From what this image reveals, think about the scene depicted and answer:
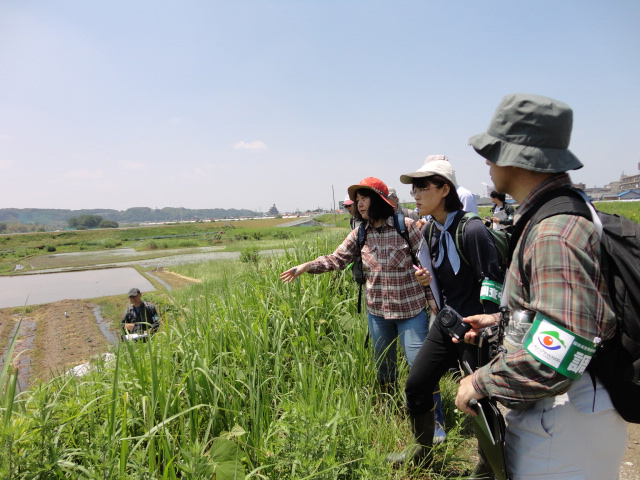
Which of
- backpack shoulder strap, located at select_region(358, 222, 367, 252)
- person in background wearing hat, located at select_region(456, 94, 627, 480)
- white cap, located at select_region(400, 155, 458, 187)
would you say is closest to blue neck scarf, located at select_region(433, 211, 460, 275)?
white cap, located at select_region(400, 155, 458, 187)

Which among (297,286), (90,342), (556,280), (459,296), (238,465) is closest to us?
(556,280)

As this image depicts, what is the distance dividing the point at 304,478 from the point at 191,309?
5.71ft

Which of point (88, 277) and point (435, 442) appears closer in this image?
point (435, 442)

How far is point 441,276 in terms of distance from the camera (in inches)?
86.0

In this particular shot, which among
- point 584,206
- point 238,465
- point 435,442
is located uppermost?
point 584,206

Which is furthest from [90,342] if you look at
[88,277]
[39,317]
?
[88,277]

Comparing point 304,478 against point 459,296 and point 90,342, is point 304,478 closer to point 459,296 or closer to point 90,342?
point 459,296

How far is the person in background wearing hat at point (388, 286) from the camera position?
256 centimetres

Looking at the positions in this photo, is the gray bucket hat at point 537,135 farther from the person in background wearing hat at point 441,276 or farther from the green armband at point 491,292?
the person in background wearing hat at point 441,276

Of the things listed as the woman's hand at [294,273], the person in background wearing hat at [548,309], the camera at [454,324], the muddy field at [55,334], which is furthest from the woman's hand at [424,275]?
the muddy field at [55,334]

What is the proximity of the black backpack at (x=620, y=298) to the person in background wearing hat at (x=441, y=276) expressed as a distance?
0.80 metres

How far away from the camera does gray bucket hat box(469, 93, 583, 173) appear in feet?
3.57

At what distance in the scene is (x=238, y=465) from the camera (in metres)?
1.59

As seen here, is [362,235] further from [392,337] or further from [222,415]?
[222,415]
